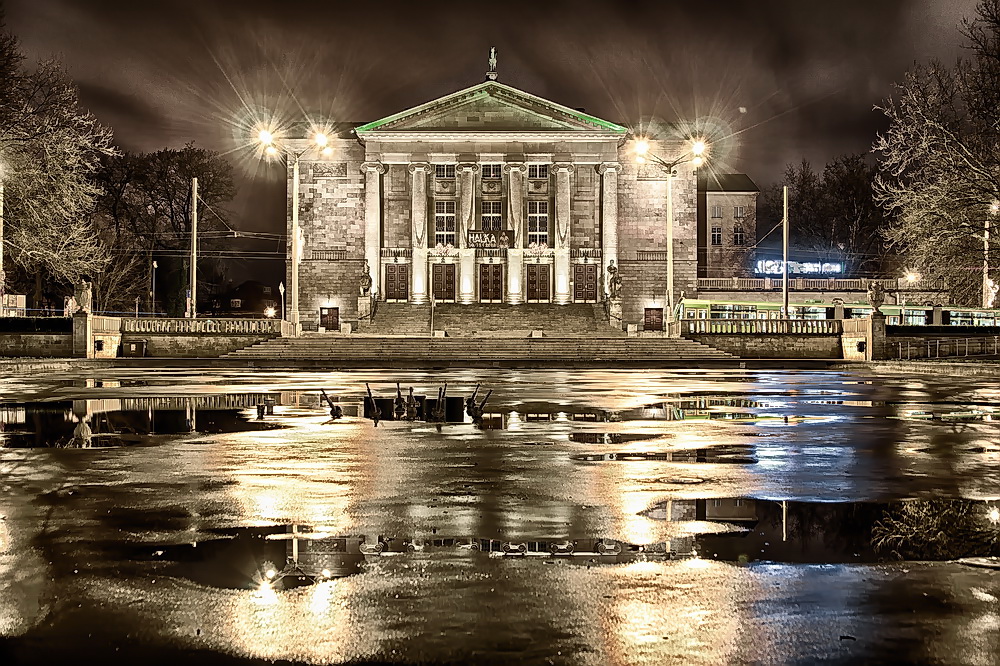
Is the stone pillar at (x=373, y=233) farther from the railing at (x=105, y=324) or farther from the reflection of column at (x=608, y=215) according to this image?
the railing at (x=105, y=324)

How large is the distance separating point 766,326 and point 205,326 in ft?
95.5

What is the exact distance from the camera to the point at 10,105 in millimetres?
45156

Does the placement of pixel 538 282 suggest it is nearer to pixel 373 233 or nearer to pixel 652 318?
pixel 652 318

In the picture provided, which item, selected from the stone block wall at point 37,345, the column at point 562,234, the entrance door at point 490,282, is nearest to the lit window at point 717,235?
the column at point 562,234

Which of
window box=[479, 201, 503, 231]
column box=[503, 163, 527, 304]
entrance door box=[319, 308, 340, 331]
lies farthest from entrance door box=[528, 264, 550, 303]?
entrance door box=[319, 308, 340, 331]

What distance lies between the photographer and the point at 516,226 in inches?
3041

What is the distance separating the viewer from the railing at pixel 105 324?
167ft

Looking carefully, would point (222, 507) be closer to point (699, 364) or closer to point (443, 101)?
point (699, 364)

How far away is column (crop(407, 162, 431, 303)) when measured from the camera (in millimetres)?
76688

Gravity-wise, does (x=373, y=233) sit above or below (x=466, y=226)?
below

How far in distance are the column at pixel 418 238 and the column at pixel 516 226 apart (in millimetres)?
6017

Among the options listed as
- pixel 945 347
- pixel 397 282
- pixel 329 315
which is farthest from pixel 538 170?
pixel 945 347

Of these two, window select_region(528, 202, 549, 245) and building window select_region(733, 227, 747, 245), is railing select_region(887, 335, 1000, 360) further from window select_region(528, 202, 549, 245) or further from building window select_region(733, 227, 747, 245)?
building window select_region(733, 227, 747, 245)

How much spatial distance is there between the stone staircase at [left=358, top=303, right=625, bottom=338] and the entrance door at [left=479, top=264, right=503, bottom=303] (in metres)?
3.37
